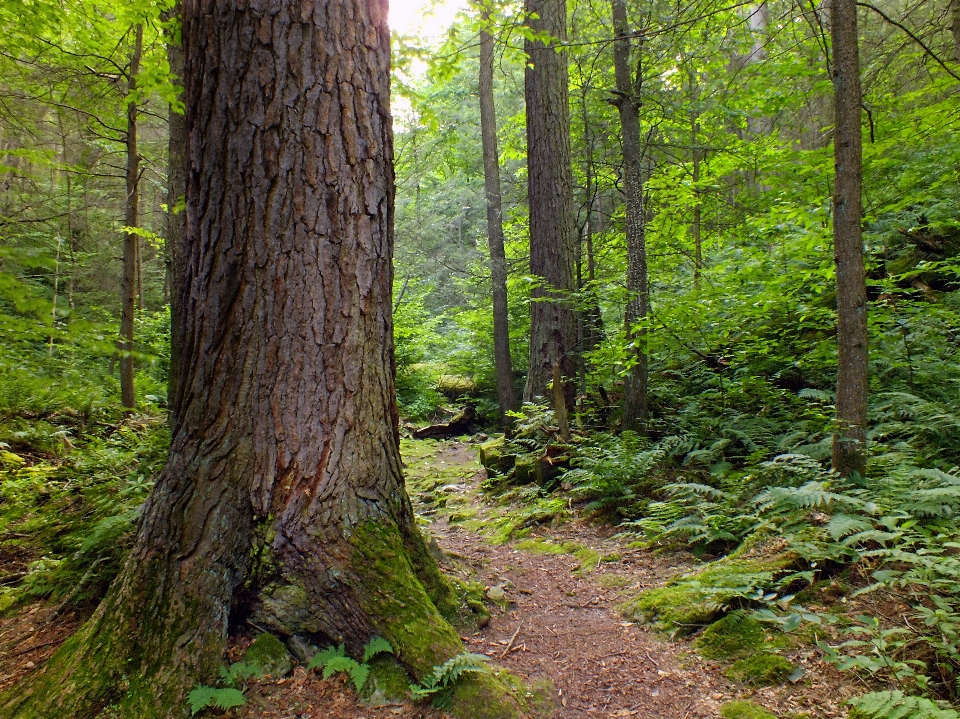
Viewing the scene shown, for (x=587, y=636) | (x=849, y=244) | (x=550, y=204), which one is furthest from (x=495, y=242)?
(x=587, y=636)

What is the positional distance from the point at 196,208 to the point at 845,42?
4.47 meters

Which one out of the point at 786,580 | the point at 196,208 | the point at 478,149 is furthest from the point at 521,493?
the point at 478,149

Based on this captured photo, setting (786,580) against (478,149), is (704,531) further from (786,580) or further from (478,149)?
(478,149)

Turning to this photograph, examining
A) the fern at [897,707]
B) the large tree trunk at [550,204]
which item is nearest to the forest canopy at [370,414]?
the fern at [897,707]

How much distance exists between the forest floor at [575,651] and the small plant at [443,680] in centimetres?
6

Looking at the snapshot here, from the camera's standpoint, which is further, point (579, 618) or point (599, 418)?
point (599, 418)

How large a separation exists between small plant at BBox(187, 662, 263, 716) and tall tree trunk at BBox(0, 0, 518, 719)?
0.51 ft

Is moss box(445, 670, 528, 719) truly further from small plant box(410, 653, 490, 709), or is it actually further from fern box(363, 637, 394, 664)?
fern box(363, 637, 394, 664)

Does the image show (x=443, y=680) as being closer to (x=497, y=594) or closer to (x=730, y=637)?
(x=497, y=594)

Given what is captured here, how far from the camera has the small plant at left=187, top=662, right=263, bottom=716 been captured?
7.32 ft

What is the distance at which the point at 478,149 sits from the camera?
51.0 feet

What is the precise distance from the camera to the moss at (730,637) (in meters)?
2.81

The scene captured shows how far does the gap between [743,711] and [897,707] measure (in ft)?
1.95

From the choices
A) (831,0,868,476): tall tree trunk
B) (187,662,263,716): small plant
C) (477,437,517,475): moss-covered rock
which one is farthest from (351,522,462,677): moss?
(477,437,517,475): moss-covered rock
